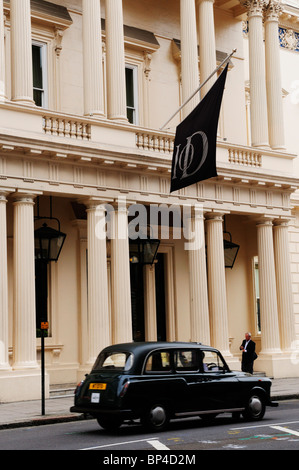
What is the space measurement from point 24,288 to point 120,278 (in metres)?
3.02

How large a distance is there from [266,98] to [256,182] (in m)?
3.16

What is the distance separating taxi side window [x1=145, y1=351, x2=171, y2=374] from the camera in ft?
43.8

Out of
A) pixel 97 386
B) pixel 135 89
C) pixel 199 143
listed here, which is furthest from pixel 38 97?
pixel 97 386

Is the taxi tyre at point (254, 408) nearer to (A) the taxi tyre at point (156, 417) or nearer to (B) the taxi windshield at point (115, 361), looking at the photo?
(A) the taxi tyre at point (156, 417)

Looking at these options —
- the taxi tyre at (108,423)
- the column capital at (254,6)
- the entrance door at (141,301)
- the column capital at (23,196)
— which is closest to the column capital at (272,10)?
the column capital at (254,6)

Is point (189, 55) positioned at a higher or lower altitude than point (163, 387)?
higher

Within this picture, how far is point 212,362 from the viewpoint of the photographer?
14.3 m

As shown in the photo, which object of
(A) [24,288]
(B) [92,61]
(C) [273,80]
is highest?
(C) [273,80]

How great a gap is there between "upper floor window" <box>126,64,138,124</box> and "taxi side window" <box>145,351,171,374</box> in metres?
12.5

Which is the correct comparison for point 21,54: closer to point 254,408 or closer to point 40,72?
point 40,72

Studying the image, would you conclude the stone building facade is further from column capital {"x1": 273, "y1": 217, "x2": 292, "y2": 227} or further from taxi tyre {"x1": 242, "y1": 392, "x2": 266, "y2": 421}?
taxi tyre {"x1": 242, "y1": 392, "x2": 266, "y2": 421}

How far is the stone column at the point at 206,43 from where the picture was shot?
23.7 m

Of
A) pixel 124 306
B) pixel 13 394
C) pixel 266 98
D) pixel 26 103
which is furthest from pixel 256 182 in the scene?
pixel 13 394

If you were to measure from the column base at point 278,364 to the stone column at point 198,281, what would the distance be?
278cm
